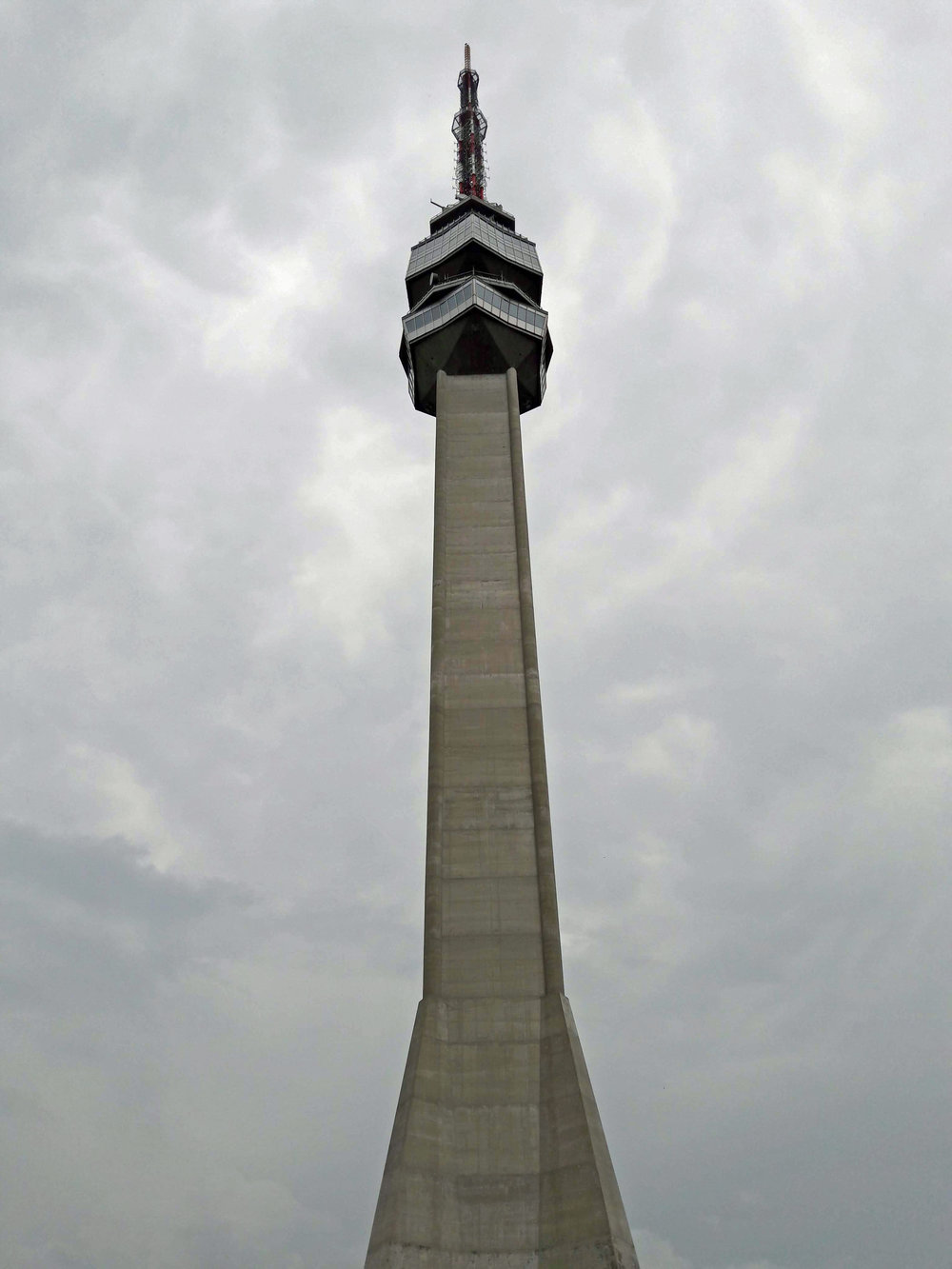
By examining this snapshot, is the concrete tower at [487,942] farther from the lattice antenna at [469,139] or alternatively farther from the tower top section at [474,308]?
the lattice antenna at [469,139]

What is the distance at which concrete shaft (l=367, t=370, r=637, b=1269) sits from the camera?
27438 millimetres

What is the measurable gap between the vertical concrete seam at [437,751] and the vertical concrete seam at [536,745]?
271 cm

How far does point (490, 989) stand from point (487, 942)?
1.36m

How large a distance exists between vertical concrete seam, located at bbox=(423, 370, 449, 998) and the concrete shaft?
1.9 inches

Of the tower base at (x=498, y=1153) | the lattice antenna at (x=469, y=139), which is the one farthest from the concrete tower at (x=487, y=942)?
the lattice antenna at (x=469, y=139)

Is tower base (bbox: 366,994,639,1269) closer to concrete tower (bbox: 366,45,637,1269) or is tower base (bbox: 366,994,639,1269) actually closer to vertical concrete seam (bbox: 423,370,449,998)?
Answer: concrete tower (bbox: 366,45,637,1269)

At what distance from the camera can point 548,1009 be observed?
3058 centimetres

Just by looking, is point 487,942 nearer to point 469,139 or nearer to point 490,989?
point 490,989

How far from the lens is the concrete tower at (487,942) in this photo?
90.2ft

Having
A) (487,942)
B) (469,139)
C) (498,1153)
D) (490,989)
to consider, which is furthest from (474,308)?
(498,1153)

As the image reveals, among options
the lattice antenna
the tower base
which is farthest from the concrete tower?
the lattice antenna

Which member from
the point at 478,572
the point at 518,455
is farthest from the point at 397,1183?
the point at 518,455

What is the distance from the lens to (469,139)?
197 feet

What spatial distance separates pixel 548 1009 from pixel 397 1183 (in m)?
6.09
